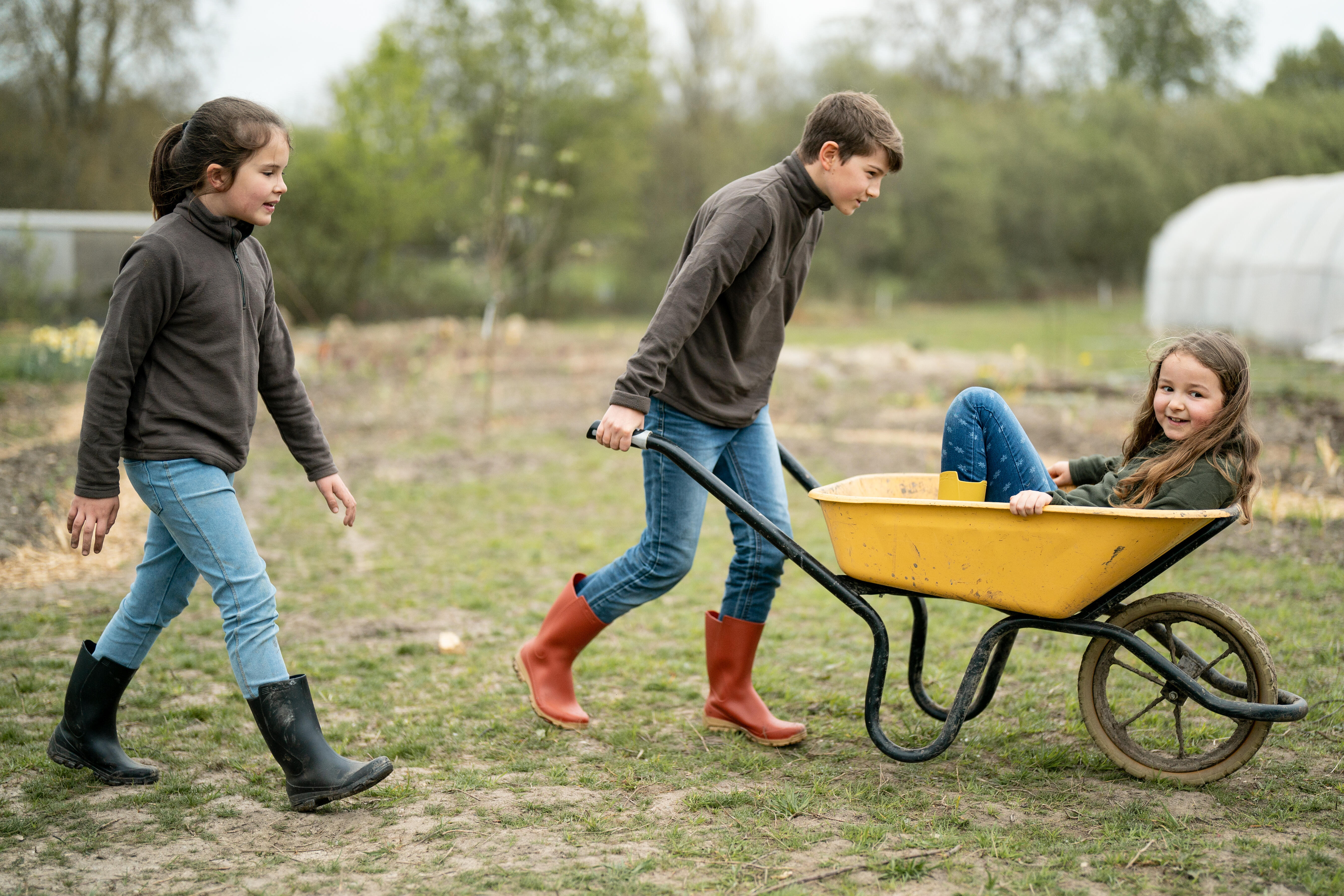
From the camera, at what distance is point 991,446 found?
2598mm

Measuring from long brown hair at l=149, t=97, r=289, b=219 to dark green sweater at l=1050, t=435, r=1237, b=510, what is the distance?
6.46ft

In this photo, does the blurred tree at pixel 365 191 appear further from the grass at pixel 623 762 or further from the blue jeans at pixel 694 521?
the blue jeans at pixel 694 521

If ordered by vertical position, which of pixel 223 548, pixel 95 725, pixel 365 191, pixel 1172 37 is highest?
pixel 1172 37

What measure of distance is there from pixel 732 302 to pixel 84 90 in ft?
60.0

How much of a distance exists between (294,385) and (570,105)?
21.1m

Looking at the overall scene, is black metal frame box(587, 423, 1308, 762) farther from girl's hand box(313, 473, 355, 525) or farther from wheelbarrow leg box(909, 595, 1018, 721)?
girl's hand box(313, 473, 355, 525)

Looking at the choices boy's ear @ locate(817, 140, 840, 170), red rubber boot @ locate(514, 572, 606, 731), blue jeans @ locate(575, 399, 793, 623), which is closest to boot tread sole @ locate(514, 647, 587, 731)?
red rubber boot @ locate(514, 572, 606, 731)

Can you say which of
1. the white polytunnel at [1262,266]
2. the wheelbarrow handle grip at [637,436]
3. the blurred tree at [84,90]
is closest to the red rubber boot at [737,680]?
the wheelbarrow handle grip at [637,436]

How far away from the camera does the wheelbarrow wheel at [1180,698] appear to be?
2.44 meters

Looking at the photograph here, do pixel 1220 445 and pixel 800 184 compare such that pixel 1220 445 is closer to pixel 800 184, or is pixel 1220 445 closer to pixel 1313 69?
pixel 800 184

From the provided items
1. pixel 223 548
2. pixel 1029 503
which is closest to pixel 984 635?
pixel 1029 503

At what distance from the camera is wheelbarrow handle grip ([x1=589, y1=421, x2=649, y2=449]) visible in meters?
2.53

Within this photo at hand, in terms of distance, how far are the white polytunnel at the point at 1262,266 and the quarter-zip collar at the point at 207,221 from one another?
1036cm

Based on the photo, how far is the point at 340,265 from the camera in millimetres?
19406
